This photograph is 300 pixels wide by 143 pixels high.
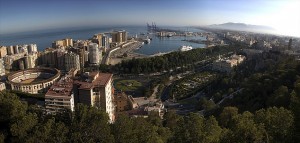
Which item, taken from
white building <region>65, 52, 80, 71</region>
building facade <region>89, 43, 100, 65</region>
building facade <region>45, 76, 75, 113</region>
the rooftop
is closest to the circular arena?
white building <region>65, 52, 80, 71</region>

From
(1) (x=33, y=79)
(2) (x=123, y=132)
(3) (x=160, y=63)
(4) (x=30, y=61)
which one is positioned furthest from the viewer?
(4) (x=30, y=61)

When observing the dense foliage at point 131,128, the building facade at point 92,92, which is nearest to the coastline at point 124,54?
the building facade at point 92,92

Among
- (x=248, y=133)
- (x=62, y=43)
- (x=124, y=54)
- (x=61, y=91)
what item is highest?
(x=248, y=133)

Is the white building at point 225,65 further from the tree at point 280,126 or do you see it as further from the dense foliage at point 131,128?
the tree at point 280,126

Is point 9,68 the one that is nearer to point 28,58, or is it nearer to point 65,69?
point 28,58

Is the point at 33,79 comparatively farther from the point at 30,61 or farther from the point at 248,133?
the point at 248,133

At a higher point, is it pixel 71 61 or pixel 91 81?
pixel 91 81

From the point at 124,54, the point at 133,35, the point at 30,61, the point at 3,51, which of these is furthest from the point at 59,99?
the point at 133,35

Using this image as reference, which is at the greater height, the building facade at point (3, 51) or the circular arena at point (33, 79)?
the building facade at point (3, 51)
